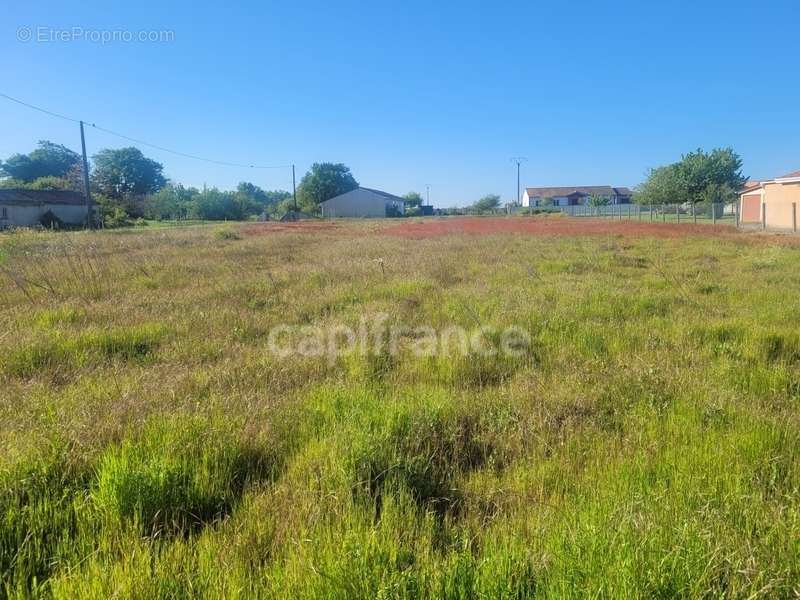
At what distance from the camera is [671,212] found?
42562 mm

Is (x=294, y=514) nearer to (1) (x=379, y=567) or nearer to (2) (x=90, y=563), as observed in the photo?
(1) (x=379, y=567)

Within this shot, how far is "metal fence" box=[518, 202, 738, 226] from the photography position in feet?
114

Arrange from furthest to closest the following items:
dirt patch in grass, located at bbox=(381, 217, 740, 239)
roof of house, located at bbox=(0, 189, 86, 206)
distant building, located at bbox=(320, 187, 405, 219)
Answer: distant building, located at bbox=(320, 187, 405, 219), roof of house, located at bbox=(0, 189, 86, 206), dirt patch in grass, located at bbox=(381, 217, 740, 239)

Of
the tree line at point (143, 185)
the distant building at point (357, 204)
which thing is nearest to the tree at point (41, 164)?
the tree line at point (143, 185)

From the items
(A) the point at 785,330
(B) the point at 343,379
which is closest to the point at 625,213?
(A) the point at 785,330

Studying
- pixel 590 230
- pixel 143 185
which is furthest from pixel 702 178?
pixel 143 185

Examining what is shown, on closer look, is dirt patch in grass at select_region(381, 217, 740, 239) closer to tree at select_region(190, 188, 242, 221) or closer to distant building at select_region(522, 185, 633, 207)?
tree at select_region(190, 188, 242, 221)

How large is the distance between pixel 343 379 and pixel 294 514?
182 centimetres

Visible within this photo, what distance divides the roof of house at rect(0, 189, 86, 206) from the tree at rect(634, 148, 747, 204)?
7007cm

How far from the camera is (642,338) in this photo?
4988 mm

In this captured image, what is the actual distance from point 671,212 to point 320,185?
184ft

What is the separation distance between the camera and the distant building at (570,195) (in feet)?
313

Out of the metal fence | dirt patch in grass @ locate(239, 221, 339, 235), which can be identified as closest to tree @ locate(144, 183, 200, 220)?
dirt patch in grass @ locate(239, 221, 339, 235)

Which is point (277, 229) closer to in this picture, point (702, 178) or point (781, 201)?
point (781, 201)
